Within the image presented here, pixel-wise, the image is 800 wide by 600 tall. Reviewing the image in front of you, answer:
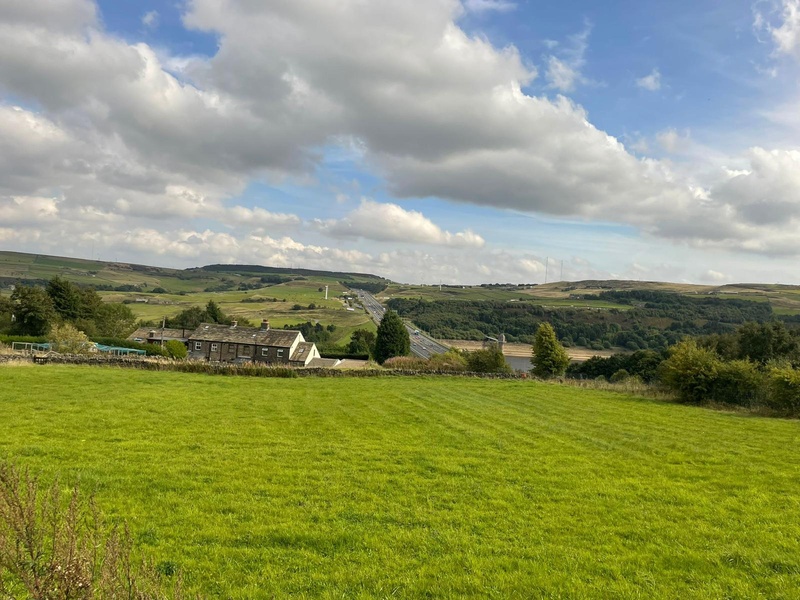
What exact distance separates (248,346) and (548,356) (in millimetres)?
41366

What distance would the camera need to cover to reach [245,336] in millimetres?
65000

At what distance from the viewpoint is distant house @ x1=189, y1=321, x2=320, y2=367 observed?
62969mm

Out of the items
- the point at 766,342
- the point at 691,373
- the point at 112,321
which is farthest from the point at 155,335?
the point at 766,342

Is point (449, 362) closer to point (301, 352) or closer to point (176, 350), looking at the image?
point (301, 352)

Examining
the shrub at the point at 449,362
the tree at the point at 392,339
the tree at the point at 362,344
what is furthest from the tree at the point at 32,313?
Answer: the shrub at the point at 449,362

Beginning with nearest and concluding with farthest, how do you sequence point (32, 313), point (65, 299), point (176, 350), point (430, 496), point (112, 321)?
point (430, 496) < point (176, 350) < point (32, 313) < point (65, 299) < point (112, 321)

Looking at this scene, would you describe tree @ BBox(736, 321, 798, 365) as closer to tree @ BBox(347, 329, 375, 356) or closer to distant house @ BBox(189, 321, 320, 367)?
tree @ BBox(347, 329, 375, 356)

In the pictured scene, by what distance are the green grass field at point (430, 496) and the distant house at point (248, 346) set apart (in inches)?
1746

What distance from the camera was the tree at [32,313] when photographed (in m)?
54.5

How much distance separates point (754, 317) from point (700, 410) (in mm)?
108994

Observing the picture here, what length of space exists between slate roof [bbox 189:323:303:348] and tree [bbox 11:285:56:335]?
16.2 meters

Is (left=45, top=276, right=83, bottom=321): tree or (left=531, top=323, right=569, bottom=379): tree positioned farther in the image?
(left=45, top=276, right=83, bottom=321): tree

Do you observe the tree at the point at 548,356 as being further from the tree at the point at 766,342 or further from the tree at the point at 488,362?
the tree at the point at 766,342

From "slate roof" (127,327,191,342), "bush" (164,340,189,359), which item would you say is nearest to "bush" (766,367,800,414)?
"bush" (164,340,189,359)
